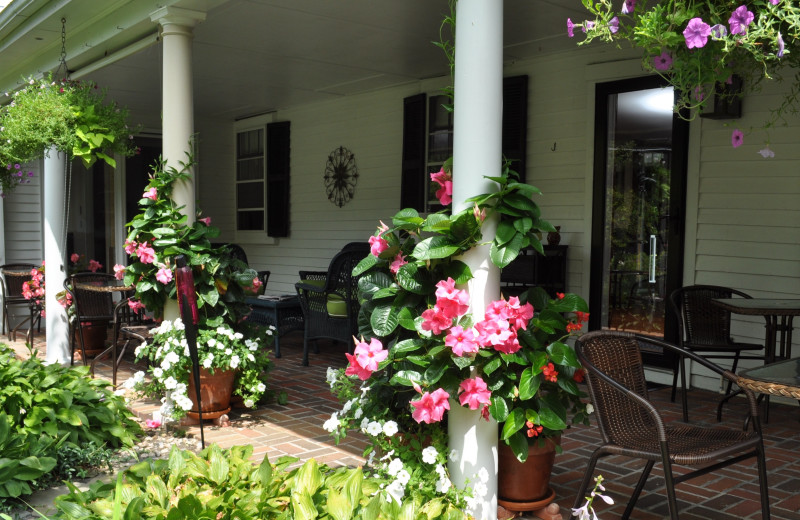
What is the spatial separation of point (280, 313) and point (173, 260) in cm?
244

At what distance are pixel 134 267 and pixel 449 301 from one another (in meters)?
2.64

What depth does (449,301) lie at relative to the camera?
266 cm

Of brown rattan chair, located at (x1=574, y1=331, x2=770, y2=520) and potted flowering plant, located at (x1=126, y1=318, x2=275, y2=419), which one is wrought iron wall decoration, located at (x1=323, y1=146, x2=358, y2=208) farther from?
brown rattan chair, located at (x1=574, y1=331, x2=770, y2=520)

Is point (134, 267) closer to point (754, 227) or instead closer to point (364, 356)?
point (364, 356)

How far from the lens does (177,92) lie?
4.66 m

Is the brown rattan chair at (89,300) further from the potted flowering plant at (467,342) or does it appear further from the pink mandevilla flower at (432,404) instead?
the pink mandevilla flower at (432,404)

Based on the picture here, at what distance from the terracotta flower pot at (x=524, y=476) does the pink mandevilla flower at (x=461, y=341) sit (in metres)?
0.56

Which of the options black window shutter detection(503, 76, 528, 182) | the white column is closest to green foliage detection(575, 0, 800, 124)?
black window shutter detection(503, 76, 528, 182)

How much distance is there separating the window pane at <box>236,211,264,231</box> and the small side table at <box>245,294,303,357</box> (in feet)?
9.87

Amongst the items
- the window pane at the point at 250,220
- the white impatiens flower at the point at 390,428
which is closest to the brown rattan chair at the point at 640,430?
the white impatiens flower at the point at 390,428

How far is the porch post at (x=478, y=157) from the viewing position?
2754 millimetres

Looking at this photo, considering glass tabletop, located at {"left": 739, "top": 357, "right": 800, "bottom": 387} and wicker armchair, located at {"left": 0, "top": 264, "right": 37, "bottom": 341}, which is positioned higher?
glass tabletop, located at {"left": 739, "top": 357, "right": 800, "bottom": 387}

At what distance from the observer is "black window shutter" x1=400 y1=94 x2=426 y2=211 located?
7.37 metres

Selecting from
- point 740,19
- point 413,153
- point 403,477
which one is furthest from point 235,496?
point 413,153
